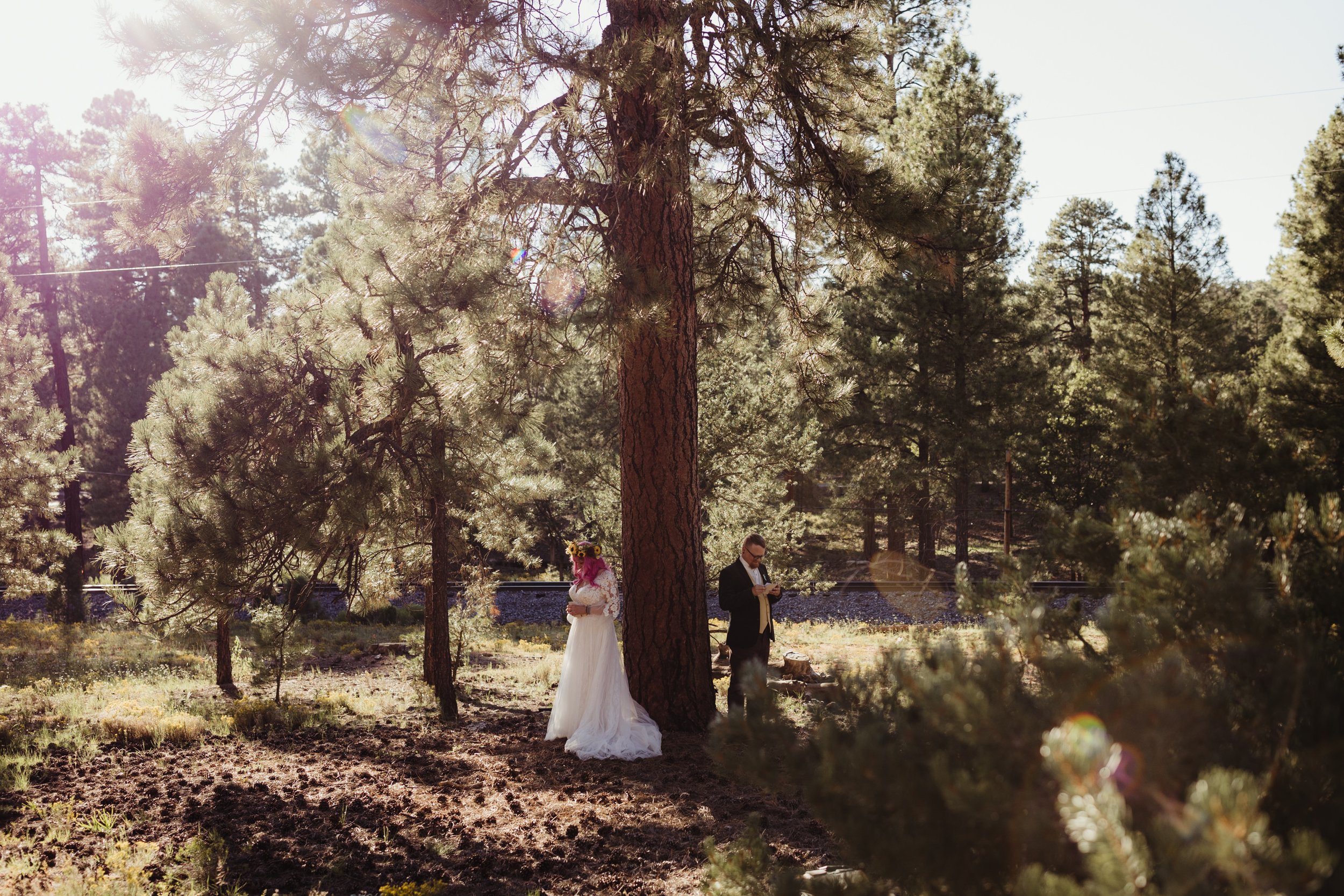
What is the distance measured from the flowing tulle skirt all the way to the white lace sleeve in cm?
7

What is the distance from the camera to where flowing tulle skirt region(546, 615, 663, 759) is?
22.6ft

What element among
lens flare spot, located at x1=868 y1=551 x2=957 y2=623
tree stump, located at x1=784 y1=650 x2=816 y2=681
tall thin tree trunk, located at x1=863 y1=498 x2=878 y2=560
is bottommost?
lens flare spot, located at x1=868 y1=551 x2=957 y2=623

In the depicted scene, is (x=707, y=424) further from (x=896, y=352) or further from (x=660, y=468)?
(x=896, y=352)

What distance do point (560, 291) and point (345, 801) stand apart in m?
3.99

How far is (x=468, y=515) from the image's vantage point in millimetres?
8922

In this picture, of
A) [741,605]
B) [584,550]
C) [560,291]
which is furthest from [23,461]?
[741,605]

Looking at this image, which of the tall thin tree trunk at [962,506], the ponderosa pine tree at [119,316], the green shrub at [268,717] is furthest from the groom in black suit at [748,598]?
the ponderosa pine tree at [119,316]

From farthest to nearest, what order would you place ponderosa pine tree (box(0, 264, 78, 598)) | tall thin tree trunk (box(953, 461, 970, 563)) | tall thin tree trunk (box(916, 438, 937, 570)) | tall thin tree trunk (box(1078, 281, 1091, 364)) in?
1. tall thin tree trunk (box(1078, 281, 1091, 364))
2. tall thin tree trunk (box(916, 438, 937, 570))
3. tall thin tree trunk (box(953, 461, 970, 563))
4. ponderosa pine tree (box(0, 264, 78, 598))

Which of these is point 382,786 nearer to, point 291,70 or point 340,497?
point 340,497

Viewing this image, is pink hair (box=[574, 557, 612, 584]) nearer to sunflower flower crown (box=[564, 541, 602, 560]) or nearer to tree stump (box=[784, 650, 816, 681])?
sunflower flower crown (box=[564, 541, 602, 560])

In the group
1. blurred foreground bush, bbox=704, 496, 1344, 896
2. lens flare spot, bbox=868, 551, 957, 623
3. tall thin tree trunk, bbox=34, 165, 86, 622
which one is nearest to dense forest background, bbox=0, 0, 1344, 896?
blurred foreground bush, bbox=704, 496, 1344, 896

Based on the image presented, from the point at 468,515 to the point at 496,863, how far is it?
4.66m

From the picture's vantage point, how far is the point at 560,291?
22.7 feet

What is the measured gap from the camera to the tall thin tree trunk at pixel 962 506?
21.0 meters
